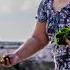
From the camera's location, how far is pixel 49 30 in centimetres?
168

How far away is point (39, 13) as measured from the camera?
177 cm

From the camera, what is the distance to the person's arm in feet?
5.81

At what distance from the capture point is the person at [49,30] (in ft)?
5.33

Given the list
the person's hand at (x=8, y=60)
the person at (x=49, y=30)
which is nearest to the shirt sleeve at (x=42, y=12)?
the person at (x=49, y=30)

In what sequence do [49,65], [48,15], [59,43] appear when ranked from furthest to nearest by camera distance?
[49,65], [48,15], [59,43]

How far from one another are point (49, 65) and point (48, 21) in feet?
4.51

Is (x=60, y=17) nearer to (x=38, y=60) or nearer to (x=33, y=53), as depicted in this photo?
(x=33, y=53)

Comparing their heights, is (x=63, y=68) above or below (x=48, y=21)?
below

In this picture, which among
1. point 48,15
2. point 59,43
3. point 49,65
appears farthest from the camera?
point 49,65

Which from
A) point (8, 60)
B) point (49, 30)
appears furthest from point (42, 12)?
point (8, 60)

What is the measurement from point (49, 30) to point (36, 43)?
6.2 inches

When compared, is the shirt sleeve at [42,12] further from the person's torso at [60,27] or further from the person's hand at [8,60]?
the person's hand at [8,60]

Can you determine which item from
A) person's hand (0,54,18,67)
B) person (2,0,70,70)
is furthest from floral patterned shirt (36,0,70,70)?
person's hand (0,54,18,67)

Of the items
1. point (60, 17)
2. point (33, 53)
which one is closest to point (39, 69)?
point (33, 53)
